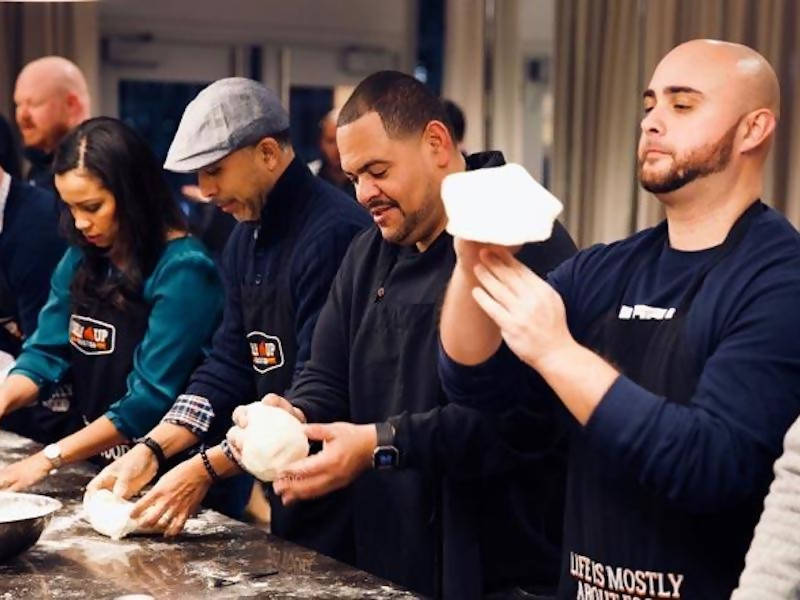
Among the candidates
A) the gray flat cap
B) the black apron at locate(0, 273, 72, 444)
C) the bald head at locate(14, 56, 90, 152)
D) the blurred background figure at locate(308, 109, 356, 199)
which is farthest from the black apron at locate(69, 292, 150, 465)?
the blurred background figure at locate(308, 109, 356, 199)

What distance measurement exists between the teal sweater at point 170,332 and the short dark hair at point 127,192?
41 mm

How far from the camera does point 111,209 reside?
3.31m

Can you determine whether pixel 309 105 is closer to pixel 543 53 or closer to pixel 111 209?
pixel 543 53

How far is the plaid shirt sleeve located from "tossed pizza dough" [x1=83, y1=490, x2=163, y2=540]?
0.33m

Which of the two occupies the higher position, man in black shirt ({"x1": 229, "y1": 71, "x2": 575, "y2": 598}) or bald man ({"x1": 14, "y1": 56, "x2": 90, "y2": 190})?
bald man ({"x1": 14, "y1": 56, "x2": 90, "y2": 190})

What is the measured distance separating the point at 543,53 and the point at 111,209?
15.7 ft

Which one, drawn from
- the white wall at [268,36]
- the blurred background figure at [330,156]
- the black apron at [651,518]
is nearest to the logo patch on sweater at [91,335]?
the black apron at [651,518]

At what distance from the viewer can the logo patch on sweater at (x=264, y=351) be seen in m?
3.21

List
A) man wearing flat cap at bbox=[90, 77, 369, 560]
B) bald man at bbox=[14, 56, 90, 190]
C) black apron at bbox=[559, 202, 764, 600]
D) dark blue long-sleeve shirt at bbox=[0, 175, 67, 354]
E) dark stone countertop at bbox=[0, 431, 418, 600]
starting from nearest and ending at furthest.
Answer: black apron at bbox=[559, 202, 764, 600] → dark stone countertop at bbox=[0, 431, 418, 600] → man wearing flat cap at bbox=[90, 77, 369, 560] → dark blue long-sleeve shirt at bbox=[0, 175, 67, 354] → bald man at bbox=[14, 56, 90, 190]

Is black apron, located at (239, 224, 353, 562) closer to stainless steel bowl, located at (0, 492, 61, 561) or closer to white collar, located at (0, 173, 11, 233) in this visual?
stainless steel bowl, located at (0, 492, 61, 561)

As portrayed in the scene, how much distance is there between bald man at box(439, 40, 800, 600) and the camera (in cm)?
195

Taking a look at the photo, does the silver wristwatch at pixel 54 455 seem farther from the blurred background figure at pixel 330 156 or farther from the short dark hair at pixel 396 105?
the blurred background figure at pixel 330 156

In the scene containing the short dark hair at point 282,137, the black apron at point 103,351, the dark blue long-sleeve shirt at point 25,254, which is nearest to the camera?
the short dark hair at point 282,137

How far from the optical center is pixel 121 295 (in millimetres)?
3328
